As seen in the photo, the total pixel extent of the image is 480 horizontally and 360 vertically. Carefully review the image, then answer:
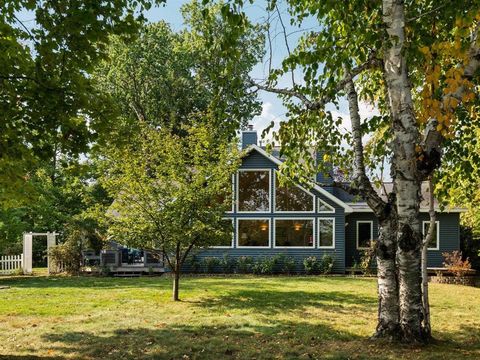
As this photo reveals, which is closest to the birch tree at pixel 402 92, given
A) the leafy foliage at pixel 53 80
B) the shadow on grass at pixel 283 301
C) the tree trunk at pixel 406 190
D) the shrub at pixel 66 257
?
the tree trunk at pixel 406 190

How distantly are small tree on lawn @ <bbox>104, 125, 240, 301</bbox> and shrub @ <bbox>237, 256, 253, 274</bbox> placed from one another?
944 cm

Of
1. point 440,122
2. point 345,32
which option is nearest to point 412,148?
point 440,122

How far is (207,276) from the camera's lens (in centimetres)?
2169

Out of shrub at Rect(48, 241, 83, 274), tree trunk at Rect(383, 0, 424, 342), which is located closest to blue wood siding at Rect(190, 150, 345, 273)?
shrub at Rect(48, 241, 83, 274)

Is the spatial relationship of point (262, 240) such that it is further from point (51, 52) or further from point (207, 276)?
point (51, 52)

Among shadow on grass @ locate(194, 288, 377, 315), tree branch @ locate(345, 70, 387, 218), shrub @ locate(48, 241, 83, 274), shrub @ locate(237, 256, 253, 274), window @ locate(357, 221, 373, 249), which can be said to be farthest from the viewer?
window @ locate(357, 221, 373, 249)

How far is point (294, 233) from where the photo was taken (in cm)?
2305

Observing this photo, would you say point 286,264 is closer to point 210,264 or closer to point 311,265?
point 311,265

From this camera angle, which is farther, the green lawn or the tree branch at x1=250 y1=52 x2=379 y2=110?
the tree branch at x1=250 y1=52 x2=379 y2=110

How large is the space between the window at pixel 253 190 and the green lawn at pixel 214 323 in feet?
22.5

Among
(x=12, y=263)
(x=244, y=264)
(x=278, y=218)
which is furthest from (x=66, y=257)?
(x=278, y=218)

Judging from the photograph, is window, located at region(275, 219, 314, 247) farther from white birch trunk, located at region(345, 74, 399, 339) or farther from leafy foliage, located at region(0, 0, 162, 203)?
leafy foliage, located at region(0, 0, 162, 203)

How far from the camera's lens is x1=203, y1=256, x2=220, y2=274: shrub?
22.6 meters

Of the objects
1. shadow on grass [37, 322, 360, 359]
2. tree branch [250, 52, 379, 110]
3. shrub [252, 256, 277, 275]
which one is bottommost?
shrub [252, 256, 277, 275]
